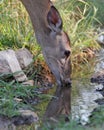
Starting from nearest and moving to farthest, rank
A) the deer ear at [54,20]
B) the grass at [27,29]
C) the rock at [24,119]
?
the rock at [24,119] → the grass at [27,29] → the deer ear at [54,20]

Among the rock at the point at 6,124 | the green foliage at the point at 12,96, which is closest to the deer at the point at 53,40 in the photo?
the green foliage at the point at 12,96

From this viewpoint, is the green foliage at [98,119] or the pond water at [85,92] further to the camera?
the pond water at [85,92]

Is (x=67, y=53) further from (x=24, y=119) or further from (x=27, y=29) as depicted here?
(x=24, y=119)

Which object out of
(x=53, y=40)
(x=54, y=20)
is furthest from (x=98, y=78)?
(x=54, y=20)

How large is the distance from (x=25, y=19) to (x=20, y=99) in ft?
9.45

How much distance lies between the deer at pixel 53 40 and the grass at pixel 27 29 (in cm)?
59

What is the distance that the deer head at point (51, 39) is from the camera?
7914 millimetres

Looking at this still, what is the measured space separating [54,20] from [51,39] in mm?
403

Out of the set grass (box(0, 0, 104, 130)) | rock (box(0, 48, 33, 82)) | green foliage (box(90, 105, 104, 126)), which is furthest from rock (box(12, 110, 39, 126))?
rock (box(0, 48, 33, 82))

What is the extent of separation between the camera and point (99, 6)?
12.1 meters

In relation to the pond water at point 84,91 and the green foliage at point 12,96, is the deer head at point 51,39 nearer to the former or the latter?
the pond water at point 84,91

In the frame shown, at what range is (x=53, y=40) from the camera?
812 cm

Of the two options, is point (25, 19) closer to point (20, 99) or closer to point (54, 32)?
point (54, 32)

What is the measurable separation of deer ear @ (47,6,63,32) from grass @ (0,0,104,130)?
0.90 m
